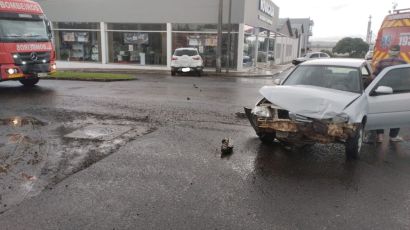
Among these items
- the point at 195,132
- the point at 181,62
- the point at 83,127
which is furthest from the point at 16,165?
the point at 181,62

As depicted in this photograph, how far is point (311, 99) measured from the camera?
626 cm

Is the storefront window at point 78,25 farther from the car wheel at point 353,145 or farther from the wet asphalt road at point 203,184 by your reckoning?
the car wheel at point 353,145

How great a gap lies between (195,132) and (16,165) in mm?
3621

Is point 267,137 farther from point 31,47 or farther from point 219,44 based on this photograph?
point 219,44

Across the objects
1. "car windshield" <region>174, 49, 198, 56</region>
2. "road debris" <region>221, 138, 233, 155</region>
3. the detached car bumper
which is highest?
"car windshield" <region>174, 49, 198, 56</region>

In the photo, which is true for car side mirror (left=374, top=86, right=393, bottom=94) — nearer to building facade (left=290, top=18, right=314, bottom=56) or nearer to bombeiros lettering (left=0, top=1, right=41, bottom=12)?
bombeiros lettering (left=0, top=1, right=41, bottom=12)

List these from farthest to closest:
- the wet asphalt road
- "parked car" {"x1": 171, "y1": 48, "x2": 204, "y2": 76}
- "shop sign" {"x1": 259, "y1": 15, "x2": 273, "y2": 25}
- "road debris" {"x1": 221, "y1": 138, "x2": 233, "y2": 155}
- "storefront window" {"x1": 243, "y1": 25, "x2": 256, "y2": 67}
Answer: "shop sign" {"x1": 259, "y1": 15, "x2": 273, "y2": 25} < "storefront window" {"x1": 243, "y1": 25, "x2": 256, "y2": 67} < "parked car" {"x1": 171, "y1": 48, "x2": 204, "y2": 76} < "road debris" {"x1": 221, "y1": 138, "x2": 233, "y2": 155} < the wet asphalt road

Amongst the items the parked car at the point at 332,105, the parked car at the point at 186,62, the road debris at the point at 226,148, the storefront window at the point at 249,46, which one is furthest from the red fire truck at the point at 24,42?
the storefront window at the point at 249,46

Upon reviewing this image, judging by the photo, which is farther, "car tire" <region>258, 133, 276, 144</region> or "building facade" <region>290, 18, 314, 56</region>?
"building facade" <region>290, 18, 314, 56</region>

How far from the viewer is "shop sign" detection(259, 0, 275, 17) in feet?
101

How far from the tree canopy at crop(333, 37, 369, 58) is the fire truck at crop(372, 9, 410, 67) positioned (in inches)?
2228

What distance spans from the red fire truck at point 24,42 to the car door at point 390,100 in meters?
11.7

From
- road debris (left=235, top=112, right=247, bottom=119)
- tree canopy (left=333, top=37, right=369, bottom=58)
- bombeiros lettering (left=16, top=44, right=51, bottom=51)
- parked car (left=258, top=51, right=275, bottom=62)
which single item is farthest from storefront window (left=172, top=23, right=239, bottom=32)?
tree canopy (left=333, top=37, right=369, bottom=58)

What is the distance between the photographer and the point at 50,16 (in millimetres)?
31172
